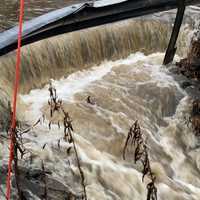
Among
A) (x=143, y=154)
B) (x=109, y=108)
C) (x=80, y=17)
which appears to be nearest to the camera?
(x=143, y=154)

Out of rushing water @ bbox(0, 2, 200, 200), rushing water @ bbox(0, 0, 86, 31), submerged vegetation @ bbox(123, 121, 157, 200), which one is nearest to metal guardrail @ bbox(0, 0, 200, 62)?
rushing water @ bbox(0, 2, 200, 200)

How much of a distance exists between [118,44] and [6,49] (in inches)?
90.1

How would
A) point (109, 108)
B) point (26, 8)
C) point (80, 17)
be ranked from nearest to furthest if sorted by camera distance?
1. point (109, 108)
2. point (80, 17)
3. point (26, 8)

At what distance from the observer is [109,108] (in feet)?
19.6

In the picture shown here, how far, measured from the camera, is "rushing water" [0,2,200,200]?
4.75 metres

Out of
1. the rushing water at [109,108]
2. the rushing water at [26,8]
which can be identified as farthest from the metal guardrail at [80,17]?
the rushing water at [26,8]

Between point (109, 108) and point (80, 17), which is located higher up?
point (80, 17)

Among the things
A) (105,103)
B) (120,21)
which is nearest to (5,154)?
(105,103)

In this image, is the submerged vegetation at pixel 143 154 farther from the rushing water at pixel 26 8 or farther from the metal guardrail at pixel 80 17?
the rushing water at pixel 26 8

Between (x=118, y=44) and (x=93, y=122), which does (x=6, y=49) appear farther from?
(x=118, y=44)

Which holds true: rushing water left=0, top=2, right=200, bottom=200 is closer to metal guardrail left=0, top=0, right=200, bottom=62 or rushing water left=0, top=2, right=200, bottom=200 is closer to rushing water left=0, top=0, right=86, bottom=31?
metal guardrail left=0, top=0, right=200, bottom=62

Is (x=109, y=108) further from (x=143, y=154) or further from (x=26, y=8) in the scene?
(x=26, y=8)

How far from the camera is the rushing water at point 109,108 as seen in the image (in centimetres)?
475

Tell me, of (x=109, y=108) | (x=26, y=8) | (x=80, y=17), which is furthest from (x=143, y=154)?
(x=26, y=8)
